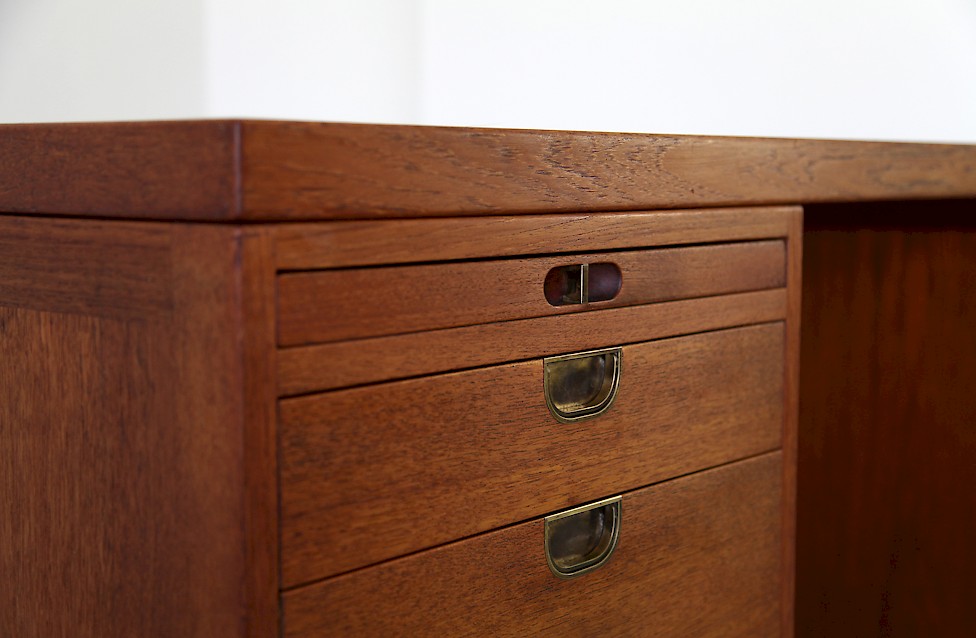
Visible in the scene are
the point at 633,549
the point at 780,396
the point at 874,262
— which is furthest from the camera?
the point at 874,262

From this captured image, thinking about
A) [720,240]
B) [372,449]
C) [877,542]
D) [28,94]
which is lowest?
[877,542]

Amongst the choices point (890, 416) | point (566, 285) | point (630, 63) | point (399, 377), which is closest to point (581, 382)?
point (566, 285)

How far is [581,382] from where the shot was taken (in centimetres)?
72

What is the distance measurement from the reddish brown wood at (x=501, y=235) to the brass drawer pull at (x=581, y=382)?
0.24ft

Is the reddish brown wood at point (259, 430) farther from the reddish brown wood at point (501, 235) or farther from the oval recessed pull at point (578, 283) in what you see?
the oval recessed pull at point (578, 283)

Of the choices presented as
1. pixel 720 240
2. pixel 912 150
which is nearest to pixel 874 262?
pixel 912 150

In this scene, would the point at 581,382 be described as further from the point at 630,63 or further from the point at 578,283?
the point at 630,63

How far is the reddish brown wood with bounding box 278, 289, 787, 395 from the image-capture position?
558mm

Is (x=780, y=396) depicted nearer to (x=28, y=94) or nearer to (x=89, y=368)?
(x=89, y=368)

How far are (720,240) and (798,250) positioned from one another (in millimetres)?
116

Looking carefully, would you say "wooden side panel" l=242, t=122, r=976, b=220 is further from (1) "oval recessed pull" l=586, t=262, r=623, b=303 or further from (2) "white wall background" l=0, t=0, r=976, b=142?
(2) "white wall background" l=0, t=0, r=976, b=142

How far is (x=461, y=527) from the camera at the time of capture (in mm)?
644

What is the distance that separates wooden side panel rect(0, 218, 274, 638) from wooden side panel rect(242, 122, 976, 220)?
0.05 metres

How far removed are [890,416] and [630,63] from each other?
36.0 inches
